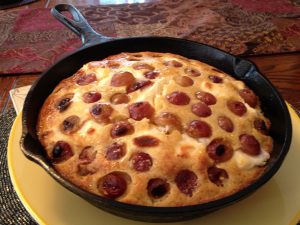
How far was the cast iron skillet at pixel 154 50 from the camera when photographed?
63 centimetres

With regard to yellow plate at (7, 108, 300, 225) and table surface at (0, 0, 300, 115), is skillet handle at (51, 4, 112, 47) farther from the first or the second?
yellow plate at (7, 108, 300, 225)

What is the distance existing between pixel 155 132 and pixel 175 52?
43cm

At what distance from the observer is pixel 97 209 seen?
77cm

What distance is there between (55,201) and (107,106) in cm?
27

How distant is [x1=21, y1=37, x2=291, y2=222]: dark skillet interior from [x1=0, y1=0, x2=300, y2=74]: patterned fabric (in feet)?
1.36

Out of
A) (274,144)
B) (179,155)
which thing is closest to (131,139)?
(179,155)

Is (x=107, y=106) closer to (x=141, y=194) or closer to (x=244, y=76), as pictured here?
(x=141, y=194)

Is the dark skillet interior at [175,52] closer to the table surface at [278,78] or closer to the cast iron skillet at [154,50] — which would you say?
the cast iron skillet at [154,50]

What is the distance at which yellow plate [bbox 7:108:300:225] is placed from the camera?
0.75 m

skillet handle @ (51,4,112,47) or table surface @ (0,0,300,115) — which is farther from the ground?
skillet handle @ (51,4,112,47)

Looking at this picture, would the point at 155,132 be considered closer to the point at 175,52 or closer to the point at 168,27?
the point at 175,52

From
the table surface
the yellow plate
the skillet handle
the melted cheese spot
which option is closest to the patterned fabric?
the table surface

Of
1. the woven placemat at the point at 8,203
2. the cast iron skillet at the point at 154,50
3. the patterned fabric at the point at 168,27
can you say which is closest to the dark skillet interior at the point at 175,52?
the cast iron skillet at the point at 154,50

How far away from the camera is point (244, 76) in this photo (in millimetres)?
1065
